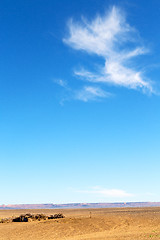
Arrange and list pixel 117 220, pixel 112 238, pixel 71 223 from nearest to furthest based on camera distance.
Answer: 1. pixel 112 238
2. pixel 71 223
3. pixel 117 220

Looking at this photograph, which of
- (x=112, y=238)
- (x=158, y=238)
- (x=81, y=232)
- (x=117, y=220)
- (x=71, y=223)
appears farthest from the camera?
(x=117, y=220)

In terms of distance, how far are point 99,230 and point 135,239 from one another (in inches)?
453

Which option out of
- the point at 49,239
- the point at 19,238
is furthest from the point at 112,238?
the point at 19,238

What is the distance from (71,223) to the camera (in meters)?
42.3

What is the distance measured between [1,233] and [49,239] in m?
9.10

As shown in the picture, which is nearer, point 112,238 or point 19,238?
point 112,238

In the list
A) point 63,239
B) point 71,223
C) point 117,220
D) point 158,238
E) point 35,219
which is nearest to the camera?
point 158,238

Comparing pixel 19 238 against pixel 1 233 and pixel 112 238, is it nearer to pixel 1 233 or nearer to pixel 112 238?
pixel 1 233

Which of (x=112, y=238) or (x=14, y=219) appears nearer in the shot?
(x=112, y=238)

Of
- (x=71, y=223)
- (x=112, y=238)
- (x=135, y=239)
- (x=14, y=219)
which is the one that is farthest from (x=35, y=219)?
(x=135, y=239)

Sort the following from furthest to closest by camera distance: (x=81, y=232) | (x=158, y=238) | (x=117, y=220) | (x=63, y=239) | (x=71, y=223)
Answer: (x=117, y=220)
(x=71, y=223)
(x=81, y=232)
(x=63, y=239)
(x=158, y=238)

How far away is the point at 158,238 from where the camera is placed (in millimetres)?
26078

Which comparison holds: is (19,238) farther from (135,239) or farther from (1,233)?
(135,239)

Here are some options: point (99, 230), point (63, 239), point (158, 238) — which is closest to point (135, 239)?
point (158, 238)
